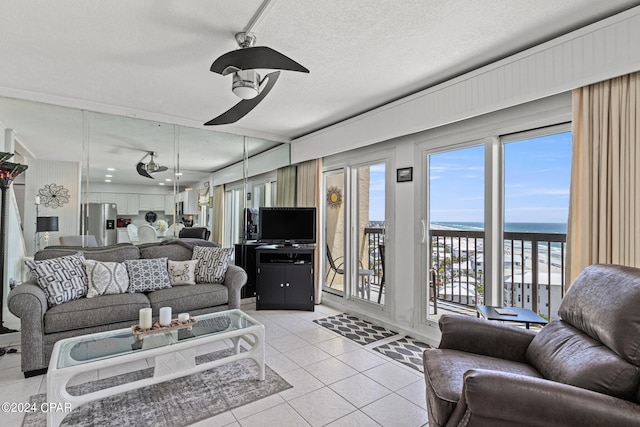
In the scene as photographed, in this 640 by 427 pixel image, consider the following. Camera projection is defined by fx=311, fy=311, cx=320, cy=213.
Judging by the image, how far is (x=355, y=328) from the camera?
3680 mm

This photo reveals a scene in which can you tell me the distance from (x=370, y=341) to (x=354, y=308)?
94 cm

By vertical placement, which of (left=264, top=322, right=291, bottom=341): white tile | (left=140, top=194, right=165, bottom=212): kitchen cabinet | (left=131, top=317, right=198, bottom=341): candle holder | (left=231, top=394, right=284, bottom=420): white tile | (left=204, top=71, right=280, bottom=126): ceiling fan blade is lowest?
(left=264, top=322, right=291, bottom=341): white tile

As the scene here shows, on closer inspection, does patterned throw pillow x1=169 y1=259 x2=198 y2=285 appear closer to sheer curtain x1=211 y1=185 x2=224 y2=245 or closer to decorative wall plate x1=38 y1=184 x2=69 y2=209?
sheer curtain x1=211 y1=185 x2=224 y2=245

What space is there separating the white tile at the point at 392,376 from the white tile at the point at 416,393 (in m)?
0.04

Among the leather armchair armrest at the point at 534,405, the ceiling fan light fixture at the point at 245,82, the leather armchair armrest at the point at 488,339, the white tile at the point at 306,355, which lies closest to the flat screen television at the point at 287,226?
the white tile at the point at 306,355

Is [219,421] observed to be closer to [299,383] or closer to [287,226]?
[299,383]

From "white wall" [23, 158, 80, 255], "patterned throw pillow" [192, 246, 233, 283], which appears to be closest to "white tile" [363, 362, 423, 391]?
"patterned throw pillow" [192, 246, 233, 283]

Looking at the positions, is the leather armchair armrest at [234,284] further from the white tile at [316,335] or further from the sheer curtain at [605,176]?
the sheer curtain at [605,176]

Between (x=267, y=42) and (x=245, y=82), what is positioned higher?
(x=267, y=42)

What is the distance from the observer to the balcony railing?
2.69m

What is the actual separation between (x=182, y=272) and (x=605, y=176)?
3867mm

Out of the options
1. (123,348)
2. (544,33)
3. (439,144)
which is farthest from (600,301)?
(123,348)

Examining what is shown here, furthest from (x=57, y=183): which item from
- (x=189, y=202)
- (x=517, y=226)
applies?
(x=517, y=226)

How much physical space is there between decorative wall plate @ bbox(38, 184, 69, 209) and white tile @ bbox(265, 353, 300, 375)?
9.47 ft
